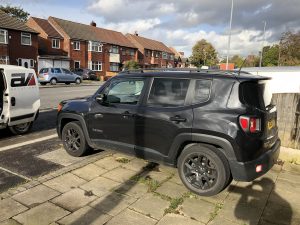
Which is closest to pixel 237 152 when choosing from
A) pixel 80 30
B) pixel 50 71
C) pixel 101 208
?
pixel 101 208

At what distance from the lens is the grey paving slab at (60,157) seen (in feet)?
19.0

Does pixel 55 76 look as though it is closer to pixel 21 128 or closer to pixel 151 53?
pixel 21 128

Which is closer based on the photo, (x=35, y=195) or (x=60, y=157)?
(x=35, y=195)

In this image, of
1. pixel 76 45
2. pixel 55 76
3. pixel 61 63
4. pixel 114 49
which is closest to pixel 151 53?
pixel 114 49

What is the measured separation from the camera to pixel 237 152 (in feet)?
13.4

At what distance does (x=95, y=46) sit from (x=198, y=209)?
46017mm

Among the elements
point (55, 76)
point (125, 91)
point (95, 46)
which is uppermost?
point (95, 46)

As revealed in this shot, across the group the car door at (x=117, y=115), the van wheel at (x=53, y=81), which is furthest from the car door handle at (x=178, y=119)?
the van wheel at (x=53, y=81)

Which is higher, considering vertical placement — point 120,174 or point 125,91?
point 125,91

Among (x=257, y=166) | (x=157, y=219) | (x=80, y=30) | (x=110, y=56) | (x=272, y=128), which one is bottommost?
(x=157, y=219)

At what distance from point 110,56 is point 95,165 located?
47.1 metres

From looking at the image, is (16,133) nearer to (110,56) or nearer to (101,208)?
(101,208)

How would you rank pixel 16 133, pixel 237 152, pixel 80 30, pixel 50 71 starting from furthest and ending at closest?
pixel 80 30 → pixel 50 71 → pixel 16 133 → pixel 237 152

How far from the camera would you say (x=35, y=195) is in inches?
171
